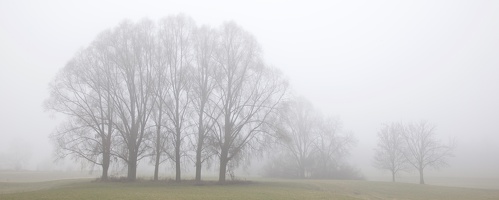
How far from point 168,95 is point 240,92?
7.37m

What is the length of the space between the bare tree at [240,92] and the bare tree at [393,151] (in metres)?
30.9

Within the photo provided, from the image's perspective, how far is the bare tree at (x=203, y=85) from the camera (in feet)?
95.6

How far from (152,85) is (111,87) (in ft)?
14.0

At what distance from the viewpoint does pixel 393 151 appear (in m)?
51.1

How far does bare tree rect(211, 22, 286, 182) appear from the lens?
29.6 metres

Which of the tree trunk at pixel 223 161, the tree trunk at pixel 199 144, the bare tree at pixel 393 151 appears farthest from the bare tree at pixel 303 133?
the tree trunk at pixel 199 144

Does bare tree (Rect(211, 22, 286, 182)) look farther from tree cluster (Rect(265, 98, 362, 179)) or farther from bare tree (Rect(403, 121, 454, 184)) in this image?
bare tree (Rect(403, 121, 454, 184))

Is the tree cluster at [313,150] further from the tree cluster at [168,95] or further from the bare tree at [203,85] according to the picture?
the bare tree at [203,85]

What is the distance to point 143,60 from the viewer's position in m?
30.5

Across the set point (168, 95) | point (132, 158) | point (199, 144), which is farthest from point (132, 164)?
point (168, 95)

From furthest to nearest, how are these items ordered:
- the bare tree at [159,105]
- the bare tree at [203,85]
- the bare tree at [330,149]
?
the bare tree at [330,149] < the bare tree at [203,85] < the bare tree at [159,105]

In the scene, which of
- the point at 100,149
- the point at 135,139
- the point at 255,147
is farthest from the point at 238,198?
the point at 100,149

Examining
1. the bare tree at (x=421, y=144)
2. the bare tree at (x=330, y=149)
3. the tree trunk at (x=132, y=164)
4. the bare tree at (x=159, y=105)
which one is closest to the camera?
the bare tree at (x=159, y=105)

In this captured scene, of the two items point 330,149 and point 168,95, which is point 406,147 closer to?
point 330,149
